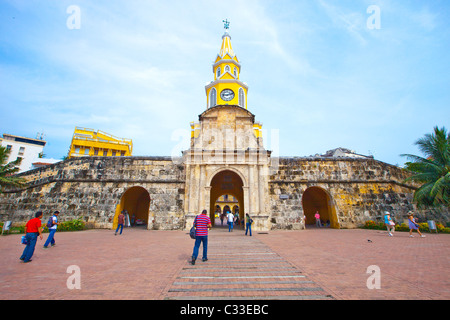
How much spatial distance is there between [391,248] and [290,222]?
8.72m

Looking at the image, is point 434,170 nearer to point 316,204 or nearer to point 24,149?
point 316,204

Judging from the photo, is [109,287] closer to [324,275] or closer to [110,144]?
[324,275]

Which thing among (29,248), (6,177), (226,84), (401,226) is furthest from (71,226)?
(401,226)

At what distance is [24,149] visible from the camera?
164 ft

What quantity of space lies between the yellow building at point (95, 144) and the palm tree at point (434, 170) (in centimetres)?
4424

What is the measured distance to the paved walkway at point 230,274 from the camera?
4453mm

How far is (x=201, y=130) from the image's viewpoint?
19125 millimetres

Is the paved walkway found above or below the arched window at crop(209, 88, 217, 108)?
below

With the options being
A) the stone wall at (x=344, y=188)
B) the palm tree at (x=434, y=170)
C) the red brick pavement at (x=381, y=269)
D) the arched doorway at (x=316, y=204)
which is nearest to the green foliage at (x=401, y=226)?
the stone wall at (x=344, y=188)

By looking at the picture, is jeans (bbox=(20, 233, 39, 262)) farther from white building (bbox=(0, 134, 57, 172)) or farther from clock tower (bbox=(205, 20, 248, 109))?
white building (bbox=(0, 134, 57, 172))

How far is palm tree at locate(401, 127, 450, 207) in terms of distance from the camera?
53.0 ft

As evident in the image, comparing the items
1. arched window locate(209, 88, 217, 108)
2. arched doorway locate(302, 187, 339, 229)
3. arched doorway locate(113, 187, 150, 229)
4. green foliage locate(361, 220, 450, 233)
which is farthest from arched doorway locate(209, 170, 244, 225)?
green foliage locate(361, 220, 450, 233)

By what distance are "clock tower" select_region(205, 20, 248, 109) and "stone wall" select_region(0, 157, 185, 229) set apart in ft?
32.6

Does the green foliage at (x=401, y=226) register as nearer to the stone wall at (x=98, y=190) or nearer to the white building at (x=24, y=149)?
the stone wall at (x=98, y=190)
